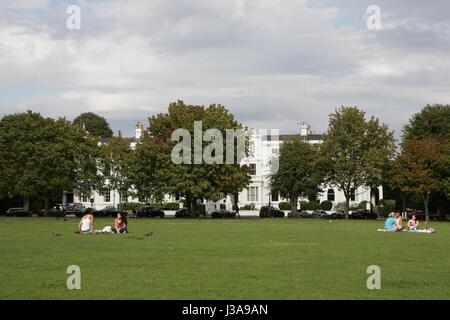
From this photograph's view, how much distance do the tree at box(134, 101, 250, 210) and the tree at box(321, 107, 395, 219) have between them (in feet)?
34.5

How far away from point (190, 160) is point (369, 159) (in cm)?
2027

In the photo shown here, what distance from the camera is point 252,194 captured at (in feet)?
438

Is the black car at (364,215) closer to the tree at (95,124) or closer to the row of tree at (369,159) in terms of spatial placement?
the row of tree at (369,159)

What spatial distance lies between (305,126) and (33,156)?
211 feet

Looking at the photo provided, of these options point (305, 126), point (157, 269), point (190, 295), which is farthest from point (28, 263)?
point (305, 126)

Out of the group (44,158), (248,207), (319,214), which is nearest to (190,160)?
(44,158)

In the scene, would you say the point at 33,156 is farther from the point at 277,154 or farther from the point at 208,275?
the point at 208,275

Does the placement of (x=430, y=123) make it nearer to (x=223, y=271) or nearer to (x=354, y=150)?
(x=354, y=150)

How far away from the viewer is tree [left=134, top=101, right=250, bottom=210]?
83.1 metres

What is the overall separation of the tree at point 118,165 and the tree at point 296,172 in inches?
760

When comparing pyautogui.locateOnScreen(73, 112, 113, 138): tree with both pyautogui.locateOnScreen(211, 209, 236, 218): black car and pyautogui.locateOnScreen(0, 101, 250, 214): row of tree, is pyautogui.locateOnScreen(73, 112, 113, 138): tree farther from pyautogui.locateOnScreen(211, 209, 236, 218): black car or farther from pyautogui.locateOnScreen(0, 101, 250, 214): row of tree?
pyautogui.locateOnScreen(211, 209, 236, 218): black car

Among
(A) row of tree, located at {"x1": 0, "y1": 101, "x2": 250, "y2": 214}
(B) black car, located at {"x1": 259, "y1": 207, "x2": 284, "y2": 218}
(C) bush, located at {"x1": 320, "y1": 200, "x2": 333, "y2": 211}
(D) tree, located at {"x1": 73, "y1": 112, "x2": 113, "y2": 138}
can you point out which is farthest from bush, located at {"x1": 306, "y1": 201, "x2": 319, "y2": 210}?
(D) tree, located at {"x1": 73, "y1": 112, "x2": 113, "y2": 138}

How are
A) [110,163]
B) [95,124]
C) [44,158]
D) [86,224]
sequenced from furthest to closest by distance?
[95,124], [110,163], [44,158], [86,224]

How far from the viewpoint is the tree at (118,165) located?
300 feet
